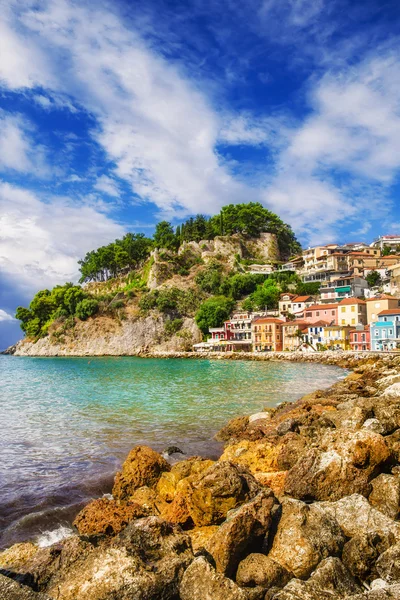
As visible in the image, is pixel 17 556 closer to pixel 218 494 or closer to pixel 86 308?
pixel 218 494

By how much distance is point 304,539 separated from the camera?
571 centimetres

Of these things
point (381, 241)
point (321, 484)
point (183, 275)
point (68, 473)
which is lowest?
point (68, 473)

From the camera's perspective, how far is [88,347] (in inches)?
3743

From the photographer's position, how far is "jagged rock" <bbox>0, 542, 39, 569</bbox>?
5.88m

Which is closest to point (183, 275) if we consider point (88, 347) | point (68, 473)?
point (88, 347)

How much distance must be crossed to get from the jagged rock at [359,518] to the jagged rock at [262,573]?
1.37 metres

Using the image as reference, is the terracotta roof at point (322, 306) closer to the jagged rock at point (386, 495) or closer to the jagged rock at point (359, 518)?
the jagged rock at point (386, 495)

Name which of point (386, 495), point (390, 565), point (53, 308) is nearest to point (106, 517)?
point (390, 565)

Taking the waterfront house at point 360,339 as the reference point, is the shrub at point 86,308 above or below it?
above

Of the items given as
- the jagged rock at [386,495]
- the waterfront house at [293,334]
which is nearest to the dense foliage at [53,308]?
the waterfront house at [293,334]

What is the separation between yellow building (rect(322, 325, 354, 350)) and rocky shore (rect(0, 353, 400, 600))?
6049cm

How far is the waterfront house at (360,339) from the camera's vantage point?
6450cm

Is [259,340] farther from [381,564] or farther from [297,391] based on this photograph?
[381,564]

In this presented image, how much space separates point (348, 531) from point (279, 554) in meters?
1.19
